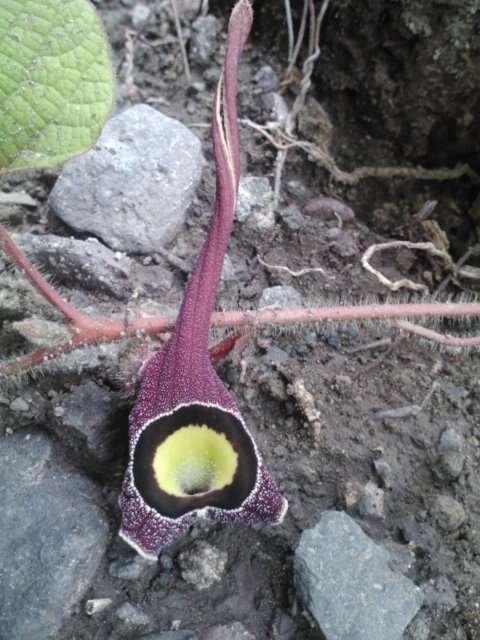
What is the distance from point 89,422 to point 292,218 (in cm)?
66

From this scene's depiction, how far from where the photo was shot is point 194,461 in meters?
0.96

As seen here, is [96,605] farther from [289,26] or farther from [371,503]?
[289,26]

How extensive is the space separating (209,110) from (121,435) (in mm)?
848

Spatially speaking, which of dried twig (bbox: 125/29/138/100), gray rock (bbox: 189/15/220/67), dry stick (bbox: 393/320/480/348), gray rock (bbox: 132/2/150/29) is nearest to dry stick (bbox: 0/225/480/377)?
dry stick (bbox: 393/320/480/348)

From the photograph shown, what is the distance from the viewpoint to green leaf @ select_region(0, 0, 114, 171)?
88cm

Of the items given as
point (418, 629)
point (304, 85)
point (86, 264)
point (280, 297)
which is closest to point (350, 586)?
point (418, 629)

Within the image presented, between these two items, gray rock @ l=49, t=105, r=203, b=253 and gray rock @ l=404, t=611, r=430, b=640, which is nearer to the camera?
gray rock @ l=404, t=611, r=430, b=640

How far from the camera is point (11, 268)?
1233 mm

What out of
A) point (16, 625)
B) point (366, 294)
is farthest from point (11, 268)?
point (366, 294)

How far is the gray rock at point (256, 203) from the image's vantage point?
4.65 feet

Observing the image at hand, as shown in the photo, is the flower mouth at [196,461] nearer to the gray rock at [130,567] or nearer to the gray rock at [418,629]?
the gray rock at [130,567]

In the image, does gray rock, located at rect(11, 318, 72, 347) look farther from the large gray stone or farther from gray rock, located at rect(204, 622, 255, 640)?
gray rock, located at rect(204, 622, 255, 640)

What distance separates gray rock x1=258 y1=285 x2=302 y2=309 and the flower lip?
375mm

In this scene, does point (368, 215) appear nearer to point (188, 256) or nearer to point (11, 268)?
point (188, 256)
